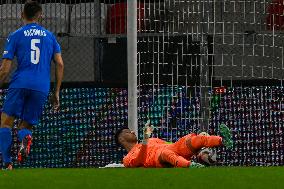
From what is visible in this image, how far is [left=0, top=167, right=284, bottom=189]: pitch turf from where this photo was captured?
577cm

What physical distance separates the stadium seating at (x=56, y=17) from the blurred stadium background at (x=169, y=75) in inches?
0.5

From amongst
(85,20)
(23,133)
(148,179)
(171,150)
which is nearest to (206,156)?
(171,150)

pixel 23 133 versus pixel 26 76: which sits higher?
pixel 26 76

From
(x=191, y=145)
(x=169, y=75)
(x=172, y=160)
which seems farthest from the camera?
(x=169, y=75)

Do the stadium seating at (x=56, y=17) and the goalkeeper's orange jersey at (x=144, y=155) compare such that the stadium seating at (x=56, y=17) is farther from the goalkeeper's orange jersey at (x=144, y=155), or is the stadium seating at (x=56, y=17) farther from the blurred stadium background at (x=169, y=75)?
the goalkeeper's orange jersey at (x=144, y=155)

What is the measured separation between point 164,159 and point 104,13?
370 cm

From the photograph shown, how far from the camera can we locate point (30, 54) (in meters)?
9.14

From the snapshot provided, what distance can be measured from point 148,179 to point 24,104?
3.32m

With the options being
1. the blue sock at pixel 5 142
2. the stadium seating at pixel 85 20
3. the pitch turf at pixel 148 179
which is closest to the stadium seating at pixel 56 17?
the stadium seating at pixel 85 20

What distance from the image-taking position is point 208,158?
927 centimetres

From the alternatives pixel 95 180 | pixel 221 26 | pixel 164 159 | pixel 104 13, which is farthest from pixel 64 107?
pixel 95 180

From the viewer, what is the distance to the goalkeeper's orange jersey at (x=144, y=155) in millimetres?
9250

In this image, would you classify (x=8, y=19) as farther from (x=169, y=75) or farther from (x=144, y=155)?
(x=144, y=155)

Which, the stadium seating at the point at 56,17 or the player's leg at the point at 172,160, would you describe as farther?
the stadium seating at the point at 56,17
